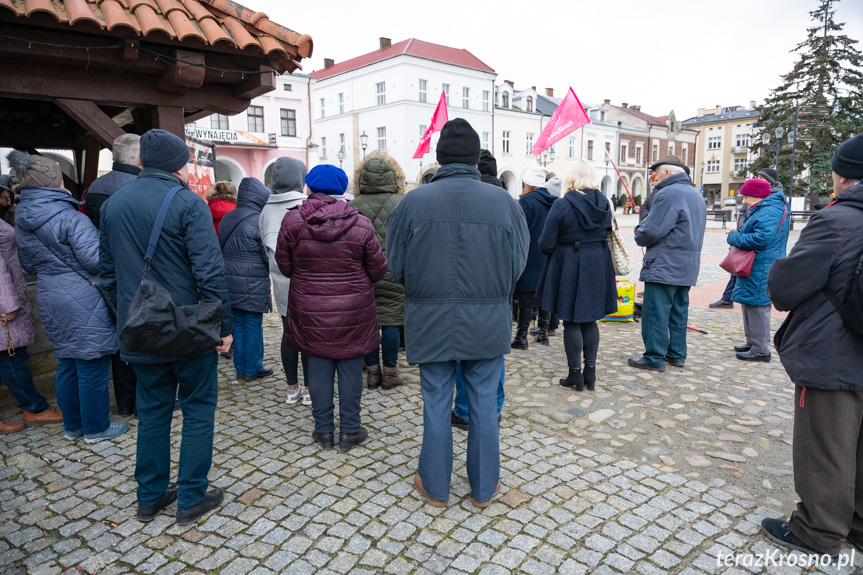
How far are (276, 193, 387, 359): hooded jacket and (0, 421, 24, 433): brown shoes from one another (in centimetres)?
238

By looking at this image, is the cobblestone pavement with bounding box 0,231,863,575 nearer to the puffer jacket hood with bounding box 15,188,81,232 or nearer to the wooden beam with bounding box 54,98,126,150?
the puffer jacket hood with bounding box 15,188,81,232

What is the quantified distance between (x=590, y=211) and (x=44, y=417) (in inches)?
186

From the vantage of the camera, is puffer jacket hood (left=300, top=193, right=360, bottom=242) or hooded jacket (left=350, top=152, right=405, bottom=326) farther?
hooded jacket (left=350, top=152, right=405, bottom=326)

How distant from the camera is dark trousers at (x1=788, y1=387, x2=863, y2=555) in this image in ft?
8.27

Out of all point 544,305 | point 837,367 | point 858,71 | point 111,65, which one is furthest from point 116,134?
point 858,71

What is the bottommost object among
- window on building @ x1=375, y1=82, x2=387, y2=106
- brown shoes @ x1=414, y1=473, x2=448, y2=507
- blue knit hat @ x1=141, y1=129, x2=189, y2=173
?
brown shoes @ x1=414, y1=473, x2=448, y2=507

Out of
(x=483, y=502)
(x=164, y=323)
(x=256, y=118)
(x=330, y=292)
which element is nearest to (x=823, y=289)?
(x=483, y=502)

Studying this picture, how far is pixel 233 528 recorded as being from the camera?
2846mm

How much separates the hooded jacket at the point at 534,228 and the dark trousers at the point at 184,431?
3375 mm

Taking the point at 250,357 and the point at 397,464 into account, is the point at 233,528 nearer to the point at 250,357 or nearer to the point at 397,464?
the point at 397,464

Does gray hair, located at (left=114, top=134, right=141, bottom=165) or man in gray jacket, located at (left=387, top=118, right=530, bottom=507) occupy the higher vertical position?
gray hair, located at (left=114, top=134, right=141, bottom=165)

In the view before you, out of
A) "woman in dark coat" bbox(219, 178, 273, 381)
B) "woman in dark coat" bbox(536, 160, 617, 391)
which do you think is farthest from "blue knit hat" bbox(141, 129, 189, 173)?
"woman in dark coat" bbox(536, 160, 617, 391)

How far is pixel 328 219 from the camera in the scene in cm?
353

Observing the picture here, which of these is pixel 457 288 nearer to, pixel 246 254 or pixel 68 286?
pixel 246 254
